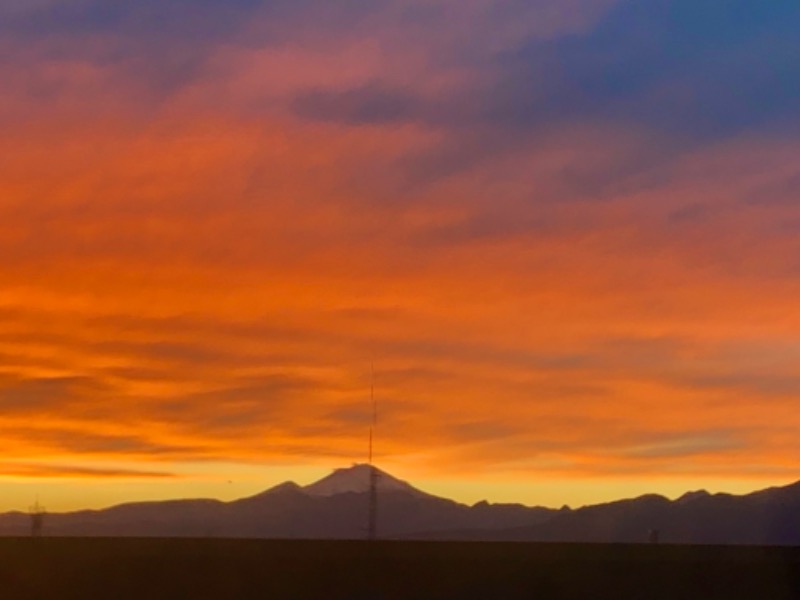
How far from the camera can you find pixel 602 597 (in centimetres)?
4200

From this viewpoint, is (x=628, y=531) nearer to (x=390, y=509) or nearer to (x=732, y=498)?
(x=732, y=498)

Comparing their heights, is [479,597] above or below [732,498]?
below

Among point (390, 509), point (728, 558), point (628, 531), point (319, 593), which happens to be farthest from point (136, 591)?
point (390, 509)

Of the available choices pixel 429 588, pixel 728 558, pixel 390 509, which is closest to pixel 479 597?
pixel 429 588

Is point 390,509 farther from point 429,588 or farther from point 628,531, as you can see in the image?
point 429,588

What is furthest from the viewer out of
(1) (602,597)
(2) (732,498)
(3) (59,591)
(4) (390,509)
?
(4) (390,509)

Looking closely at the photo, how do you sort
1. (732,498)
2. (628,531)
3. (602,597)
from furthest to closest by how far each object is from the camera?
1. (732,498)
2. (628,531)
3. (602,597)

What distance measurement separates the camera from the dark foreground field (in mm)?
37188

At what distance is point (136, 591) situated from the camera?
37438 mm

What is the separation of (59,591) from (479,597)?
443 inches

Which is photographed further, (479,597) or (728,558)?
(728,558)

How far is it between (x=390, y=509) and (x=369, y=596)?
154403mm

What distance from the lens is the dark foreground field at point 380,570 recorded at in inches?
1464

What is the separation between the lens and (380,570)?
4062 centimetres
